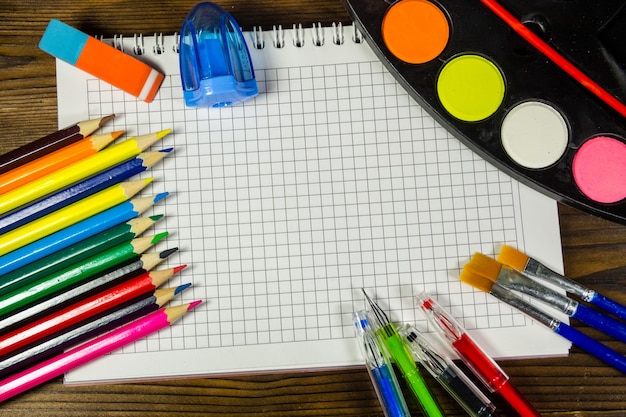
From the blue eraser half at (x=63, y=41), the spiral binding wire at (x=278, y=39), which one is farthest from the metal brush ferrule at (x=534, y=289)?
the blue eraser half at (x=63, y=41)

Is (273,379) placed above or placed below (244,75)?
below

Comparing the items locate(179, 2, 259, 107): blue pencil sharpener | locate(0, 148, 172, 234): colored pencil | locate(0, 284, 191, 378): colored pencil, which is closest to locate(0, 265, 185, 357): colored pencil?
locate(0, 284, 191, 378): colored pencil

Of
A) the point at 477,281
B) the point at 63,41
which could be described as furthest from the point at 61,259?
the point at 477,281

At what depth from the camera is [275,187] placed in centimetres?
73

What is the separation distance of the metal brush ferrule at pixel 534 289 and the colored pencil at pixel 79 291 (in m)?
0.38

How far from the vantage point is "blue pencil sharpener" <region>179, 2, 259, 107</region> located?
68cm

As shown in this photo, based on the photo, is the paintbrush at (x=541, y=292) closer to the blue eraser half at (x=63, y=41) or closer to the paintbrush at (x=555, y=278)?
the paintbrush at (x=555, y=278)

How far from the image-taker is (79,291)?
70 cm

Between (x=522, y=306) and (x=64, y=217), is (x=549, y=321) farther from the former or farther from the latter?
(x=64, y=217)

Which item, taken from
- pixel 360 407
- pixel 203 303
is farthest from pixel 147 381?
pixel 360 407

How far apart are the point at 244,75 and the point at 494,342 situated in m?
0.40

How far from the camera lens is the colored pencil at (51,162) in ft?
2.30

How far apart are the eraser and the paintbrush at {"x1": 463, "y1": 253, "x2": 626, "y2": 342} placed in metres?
0.42

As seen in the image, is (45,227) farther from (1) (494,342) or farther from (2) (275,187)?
(1) (494,342)
